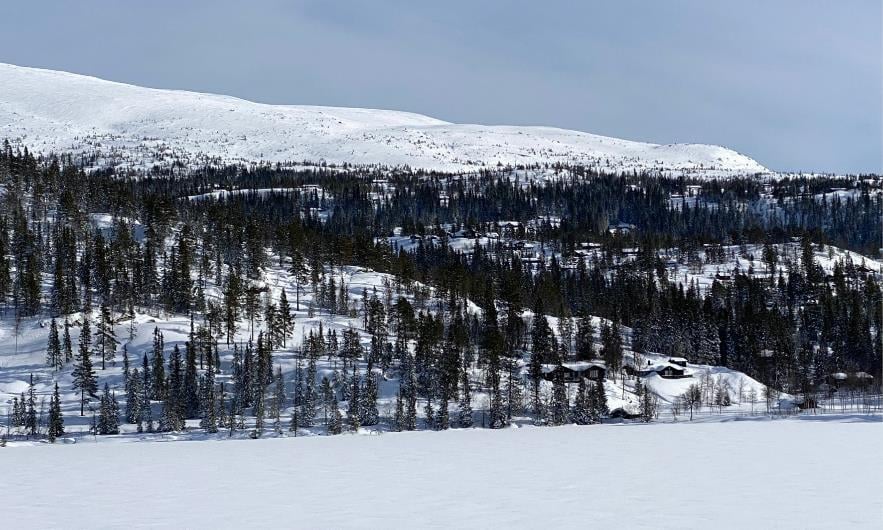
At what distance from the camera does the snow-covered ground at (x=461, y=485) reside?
21.4 m

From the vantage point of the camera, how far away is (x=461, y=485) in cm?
2777

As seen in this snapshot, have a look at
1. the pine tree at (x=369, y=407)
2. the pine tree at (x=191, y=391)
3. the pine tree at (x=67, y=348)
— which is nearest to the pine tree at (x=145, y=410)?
the pine tree at (x=191, y=391)

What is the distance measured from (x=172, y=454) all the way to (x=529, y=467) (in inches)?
804

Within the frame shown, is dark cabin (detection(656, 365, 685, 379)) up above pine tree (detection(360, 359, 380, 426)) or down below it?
below

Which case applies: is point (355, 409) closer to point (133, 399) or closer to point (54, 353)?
point (133, 399)

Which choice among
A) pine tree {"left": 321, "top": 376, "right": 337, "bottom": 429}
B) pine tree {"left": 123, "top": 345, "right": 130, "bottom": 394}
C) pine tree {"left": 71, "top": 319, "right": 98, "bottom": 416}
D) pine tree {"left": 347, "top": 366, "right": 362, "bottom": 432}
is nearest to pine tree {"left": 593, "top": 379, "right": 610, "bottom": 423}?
pine tree {"left": 347, "top": 366, "right": 362, "bottom": 432}

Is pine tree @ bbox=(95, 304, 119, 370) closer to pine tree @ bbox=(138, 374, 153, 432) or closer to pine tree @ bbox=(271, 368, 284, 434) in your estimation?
pine tree @ bbox=(138, 374, 153, 432)

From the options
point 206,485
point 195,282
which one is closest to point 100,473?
point 206,485

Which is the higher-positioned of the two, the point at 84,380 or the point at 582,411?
the point at 84,380

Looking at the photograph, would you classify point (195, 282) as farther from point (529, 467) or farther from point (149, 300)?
point (529, 467)

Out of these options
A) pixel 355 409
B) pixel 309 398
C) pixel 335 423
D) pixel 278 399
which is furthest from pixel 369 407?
pixel 278 399

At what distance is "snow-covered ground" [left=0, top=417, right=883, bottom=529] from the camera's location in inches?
844

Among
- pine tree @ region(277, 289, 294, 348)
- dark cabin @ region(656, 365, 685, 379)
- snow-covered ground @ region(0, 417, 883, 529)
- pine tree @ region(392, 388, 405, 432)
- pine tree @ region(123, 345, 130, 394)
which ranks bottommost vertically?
dark cabin @ region(656, 365, 685, 379)

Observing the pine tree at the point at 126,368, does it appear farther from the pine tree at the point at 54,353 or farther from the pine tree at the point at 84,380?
the pine tree at the point at 54,353
